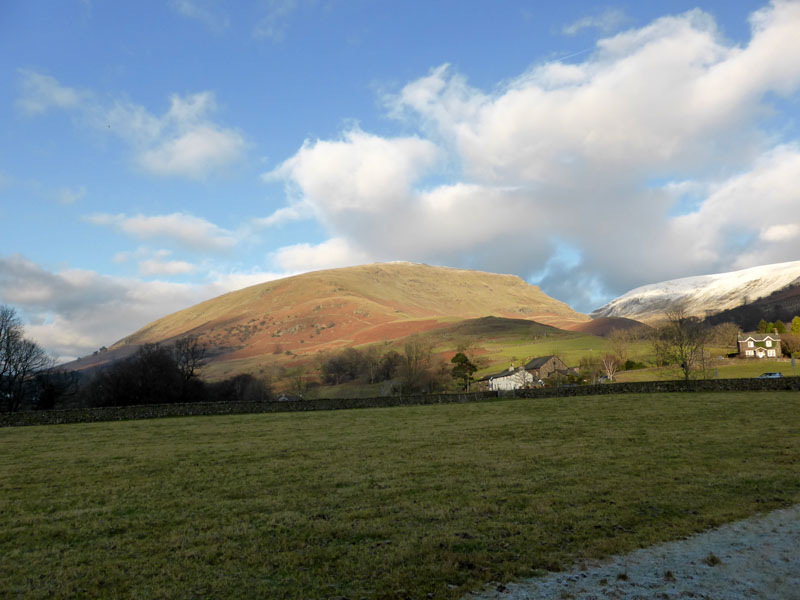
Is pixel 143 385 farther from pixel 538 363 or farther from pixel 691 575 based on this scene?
pixel 538 363

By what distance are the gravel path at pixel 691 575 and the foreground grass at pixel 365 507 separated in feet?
1.48

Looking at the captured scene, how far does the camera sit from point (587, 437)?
72.5 feet

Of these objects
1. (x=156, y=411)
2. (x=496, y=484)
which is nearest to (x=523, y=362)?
(x=156, y=411)

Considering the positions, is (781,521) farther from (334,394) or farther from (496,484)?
(334,394)

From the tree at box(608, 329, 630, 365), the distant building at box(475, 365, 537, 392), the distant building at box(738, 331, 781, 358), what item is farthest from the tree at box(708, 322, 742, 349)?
the distant building at box(475, 365, 537, 392)

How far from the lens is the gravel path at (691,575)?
630cm

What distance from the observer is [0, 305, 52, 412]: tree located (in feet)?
225

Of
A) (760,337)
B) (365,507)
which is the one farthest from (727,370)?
(365,507)

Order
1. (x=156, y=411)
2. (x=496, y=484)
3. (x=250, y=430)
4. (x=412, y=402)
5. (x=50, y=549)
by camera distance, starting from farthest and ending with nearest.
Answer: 1. (x=412, y=402)
2. (x=156, y=411)
3. (x=250, y=430)
4. (x=496, y=484)
5. (x=50, y=549)

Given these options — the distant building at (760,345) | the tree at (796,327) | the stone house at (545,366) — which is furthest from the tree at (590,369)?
the tree at (796,327)

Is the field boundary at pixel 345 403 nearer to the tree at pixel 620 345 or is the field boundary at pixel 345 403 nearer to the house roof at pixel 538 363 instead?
the tree at pixel 620 345

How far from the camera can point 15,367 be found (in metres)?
70.2

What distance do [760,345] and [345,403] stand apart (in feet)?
345

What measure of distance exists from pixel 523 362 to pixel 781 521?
128130mm
